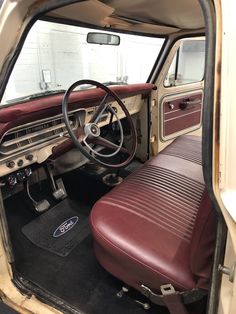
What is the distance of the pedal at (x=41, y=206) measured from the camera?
1.97 m

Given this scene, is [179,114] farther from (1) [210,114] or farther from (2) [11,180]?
(1) [210,114]

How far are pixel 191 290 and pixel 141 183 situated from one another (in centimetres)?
72

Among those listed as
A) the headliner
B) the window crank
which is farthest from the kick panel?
the window crank

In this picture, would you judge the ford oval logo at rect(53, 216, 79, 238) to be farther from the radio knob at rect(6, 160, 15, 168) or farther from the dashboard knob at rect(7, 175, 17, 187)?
the radio knob at rect(6, 160, 15, 168)

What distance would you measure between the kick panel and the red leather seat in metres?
1.17

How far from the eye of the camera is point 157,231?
3.84 feet

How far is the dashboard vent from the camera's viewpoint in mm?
1395

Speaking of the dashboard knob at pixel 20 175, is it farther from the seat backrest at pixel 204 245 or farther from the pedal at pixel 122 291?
the seat backrest at pixel 204 245

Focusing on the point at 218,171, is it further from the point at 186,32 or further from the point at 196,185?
the point at 186,32

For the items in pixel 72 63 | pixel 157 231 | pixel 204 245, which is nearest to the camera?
pixel 204 245

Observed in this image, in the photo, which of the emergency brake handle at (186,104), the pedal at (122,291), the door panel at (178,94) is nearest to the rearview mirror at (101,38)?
the door panel at (178,94)

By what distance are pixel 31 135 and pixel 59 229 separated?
76 centimetres

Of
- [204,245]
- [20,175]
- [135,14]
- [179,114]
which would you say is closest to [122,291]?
[204,245]

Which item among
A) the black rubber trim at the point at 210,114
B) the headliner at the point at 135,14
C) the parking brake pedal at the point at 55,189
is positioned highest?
the headliner at the point at 135,14
